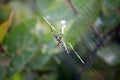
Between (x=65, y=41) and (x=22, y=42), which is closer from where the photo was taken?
(x=65, y=41)

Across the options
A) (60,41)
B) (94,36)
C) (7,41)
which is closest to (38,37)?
(7,41)

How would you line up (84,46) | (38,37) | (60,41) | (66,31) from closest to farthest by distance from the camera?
(60,41) → (66,31) → (84,46) → (38,37)

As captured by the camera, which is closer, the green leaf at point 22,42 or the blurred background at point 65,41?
the blurred background at point 65,41

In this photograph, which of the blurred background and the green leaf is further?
the green leaf

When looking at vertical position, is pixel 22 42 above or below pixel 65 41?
above

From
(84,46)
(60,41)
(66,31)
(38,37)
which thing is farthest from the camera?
(38,37)

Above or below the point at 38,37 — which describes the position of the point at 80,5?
below

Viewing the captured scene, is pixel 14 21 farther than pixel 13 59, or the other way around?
pixel 14 21

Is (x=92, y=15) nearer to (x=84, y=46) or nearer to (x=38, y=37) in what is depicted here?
(x=84, y=46)
